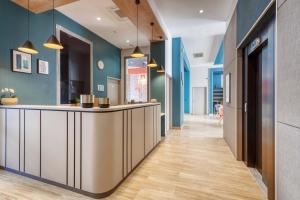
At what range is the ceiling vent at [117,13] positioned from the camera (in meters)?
4.71

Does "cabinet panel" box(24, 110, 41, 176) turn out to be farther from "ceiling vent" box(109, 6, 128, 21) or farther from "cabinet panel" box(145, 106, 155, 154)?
"ceiling vent" box(109, 6, 128, 21)

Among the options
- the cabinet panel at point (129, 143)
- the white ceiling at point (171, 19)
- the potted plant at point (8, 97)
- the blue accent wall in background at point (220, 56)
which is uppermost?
the blue accent wall in background at point (220, 56)

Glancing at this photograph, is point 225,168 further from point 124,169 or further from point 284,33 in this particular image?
point 284,33

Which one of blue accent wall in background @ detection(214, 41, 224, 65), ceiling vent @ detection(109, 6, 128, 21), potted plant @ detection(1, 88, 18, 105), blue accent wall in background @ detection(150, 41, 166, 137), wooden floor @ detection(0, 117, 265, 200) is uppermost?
blue accent wall in background @ detection(214, 41, 224, 65)

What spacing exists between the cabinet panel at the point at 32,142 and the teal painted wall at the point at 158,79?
12.9ft

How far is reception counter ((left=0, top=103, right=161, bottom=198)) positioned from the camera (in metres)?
2.26

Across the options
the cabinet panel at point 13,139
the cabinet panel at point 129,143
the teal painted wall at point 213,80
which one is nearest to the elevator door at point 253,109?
the cabinet panel at point 129,143

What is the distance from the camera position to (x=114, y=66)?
7.93 meters

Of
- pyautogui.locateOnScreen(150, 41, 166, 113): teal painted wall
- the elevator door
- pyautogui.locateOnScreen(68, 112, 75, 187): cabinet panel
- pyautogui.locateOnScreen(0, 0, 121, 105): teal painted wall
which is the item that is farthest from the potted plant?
the elevator door

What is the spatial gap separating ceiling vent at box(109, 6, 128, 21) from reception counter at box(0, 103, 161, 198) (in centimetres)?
312

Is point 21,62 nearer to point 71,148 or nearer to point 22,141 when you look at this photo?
point 22,141

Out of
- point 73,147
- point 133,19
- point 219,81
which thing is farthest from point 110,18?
point 219,81

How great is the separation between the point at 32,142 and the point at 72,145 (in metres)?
0.89

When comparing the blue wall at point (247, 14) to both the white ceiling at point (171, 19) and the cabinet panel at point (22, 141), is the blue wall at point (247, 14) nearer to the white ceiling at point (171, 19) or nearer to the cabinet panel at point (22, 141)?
the white ceiling at point (171, 19)
